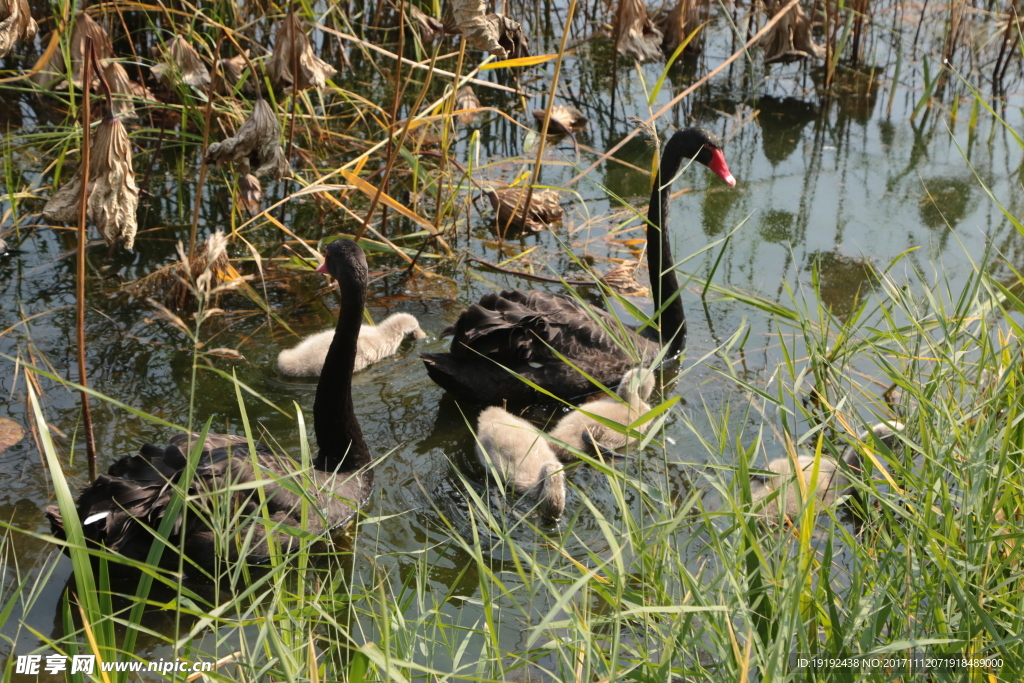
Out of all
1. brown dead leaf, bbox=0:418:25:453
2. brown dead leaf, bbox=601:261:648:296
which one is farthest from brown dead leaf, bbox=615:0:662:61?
brown dead leaf, bbox=0:418:25:453

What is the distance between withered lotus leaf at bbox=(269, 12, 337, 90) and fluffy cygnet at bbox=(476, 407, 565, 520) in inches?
69.6

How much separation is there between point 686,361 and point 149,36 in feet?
14.0

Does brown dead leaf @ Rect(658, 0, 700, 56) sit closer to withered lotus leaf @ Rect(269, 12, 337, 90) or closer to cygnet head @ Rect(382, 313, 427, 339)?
withered lotus leaf @ Rect(269, 12, 337, 90)

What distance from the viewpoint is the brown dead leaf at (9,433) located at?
3.14 m

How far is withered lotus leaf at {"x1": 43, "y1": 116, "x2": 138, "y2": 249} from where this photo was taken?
2666 mm

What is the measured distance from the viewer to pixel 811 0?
7879mm

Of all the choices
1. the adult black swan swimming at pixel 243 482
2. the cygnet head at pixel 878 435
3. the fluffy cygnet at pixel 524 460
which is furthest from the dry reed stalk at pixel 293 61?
the cygnet head at pixel 878 435

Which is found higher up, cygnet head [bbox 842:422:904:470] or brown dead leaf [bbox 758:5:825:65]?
brown dead leaf [bbox 758:5:825:65]

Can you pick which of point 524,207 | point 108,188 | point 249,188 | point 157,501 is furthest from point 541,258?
point 157,501

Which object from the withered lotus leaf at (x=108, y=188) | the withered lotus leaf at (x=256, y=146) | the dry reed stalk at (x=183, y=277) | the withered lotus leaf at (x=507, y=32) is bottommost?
the dry reed stalk at (x=183, y=277)

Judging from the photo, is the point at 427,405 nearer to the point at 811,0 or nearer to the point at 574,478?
the point at 574,478

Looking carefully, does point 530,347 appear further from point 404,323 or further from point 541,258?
point 541,258

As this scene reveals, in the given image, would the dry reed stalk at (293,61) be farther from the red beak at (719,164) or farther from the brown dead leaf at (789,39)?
the brown dead leaf at (789,39)

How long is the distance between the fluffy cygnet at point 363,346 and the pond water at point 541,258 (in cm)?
9
